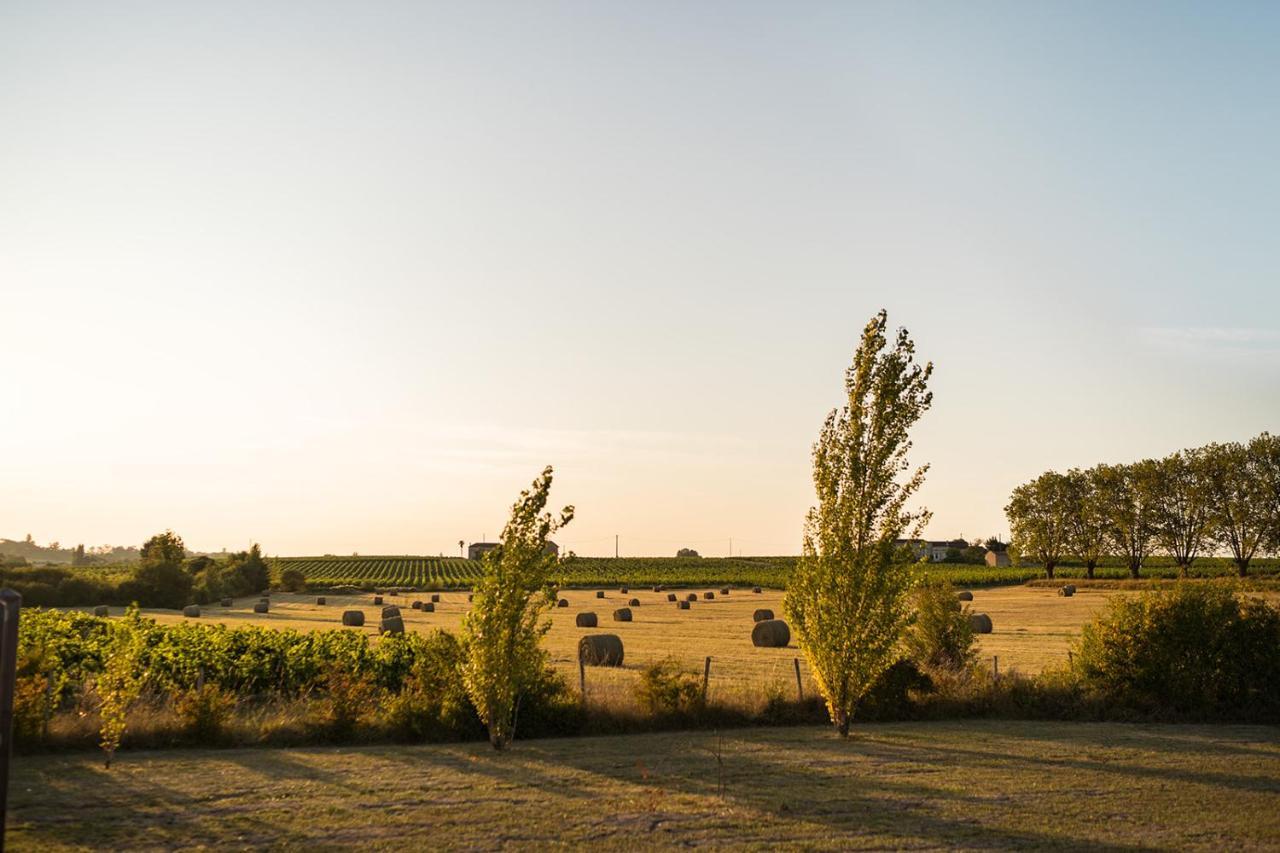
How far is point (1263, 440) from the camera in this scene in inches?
3922

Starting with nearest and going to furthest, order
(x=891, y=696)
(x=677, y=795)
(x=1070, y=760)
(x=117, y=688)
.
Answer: (x=677, y=795) → (x=117, y=688) → (x=1070, y=760) → (x=891, y=696)

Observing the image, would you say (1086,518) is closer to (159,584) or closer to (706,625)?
(706,625)

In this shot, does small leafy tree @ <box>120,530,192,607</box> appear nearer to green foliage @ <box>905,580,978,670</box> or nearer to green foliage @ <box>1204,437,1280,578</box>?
green foliage @ <box>905,580,978,670</box>

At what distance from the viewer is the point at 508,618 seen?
19672 millimetres

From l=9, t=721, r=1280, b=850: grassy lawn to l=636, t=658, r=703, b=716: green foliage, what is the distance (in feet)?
4.07

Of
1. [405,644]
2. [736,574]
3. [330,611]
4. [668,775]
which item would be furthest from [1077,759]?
[736,574]

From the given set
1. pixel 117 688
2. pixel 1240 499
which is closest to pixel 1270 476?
pixel 1240 499

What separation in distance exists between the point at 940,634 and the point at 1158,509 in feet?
284

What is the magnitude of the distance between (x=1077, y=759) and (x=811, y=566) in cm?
658

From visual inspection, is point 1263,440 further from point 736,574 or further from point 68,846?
point 68,846

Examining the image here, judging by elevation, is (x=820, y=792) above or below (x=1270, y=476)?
below

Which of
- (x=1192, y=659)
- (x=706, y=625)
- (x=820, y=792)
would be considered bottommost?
(x=820, y=792)

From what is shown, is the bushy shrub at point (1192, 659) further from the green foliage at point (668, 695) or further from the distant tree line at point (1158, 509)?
the distant tree line at point (1158, 509)

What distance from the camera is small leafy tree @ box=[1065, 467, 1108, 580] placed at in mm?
106500
